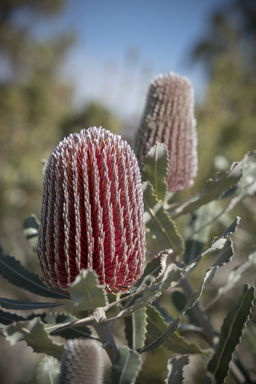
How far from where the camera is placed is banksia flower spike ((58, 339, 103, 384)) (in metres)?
0.62

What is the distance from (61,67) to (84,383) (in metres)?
8.65

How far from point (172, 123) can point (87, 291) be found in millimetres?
771

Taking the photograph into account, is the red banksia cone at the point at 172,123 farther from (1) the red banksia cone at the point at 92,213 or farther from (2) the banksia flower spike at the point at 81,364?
(2) the banksia flower spike at the point at 81,364

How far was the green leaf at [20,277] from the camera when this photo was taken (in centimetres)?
99

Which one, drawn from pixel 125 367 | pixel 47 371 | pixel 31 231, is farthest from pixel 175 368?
pixel 31 231

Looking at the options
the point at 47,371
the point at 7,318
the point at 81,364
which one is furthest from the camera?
the point at 7,318

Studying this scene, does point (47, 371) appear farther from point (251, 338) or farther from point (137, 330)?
point (251, 338)

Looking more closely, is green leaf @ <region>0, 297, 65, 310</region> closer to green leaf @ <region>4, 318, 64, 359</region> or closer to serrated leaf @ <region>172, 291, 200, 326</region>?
green leaf @ <region>4, 318, 64, 359</region>

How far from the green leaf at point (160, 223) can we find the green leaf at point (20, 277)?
39 centimetres

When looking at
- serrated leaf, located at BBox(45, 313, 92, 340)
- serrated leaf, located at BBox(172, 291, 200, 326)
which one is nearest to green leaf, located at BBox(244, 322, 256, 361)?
serrated leaf, located at BBox(172, 291, 200, 326)

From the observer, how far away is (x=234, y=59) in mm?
3713

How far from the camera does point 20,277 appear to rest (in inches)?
39.8

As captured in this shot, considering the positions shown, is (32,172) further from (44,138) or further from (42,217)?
(42,217)

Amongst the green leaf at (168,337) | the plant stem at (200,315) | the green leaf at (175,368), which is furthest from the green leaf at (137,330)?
the plant stem at (200,315)
